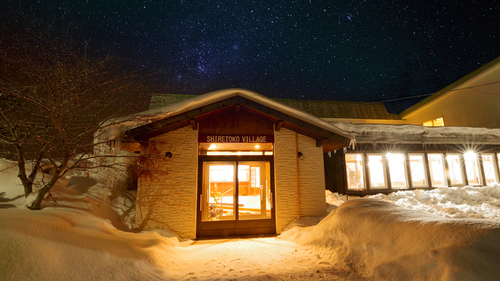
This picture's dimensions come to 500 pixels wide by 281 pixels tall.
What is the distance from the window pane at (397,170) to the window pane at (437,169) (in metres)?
1.85

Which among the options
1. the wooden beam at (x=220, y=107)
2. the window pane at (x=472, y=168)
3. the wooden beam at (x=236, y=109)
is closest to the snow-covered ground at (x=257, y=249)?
the wooden beam at (x=220, y=107)

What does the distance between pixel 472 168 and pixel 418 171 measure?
3709mm

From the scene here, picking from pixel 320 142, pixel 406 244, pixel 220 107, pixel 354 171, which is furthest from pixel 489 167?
pixel 220 107

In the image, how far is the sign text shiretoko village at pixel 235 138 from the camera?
24.0 ft

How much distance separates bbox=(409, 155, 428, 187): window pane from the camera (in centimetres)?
1272

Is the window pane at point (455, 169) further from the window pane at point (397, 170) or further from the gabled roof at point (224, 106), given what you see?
the gabled roof at point (224, 106)

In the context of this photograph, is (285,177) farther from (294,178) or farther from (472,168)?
(472,168)

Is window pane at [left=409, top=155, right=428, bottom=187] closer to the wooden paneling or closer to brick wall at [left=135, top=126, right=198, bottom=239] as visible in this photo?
the wooden paneling

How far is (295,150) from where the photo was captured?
25.6 feet

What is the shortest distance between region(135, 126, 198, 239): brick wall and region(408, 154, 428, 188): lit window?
1291 centimetres

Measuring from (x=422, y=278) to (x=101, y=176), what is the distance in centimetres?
1023

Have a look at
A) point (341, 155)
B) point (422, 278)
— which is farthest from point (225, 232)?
point (341, 155)

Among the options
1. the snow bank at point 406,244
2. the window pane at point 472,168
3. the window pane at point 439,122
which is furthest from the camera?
the window pane at point 439,122

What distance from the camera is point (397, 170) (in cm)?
1267
